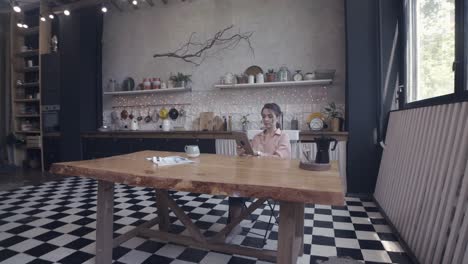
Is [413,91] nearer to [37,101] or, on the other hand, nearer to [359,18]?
[359,18]

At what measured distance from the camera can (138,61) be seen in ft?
19.1

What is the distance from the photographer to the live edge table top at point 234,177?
1.16 meters

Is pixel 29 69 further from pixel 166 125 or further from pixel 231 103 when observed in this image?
pixel 231 103

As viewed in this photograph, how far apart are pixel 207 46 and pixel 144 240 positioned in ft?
12.9

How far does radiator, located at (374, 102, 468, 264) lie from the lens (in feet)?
4.91

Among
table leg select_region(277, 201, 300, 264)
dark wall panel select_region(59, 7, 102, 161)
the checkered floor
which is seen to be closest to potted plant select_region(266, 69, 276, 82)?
the checkered floor

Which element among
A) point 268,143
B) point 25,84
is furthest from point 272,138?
point 25,84

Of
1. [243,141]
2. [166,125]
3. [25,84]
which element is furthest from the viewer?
[25,84]

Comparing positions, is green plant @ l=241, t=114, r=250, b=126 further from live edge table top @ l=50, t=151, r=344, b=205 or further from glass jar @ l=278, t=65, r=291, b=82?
live edge table top @ l=50, t=151, r=344, b=205

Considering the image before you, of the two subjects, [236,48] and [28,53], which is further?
[28,53]

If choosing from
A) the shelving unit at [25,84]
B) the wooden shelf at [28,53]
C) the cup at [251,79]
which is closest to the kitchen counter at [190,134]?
the cup at [251,79]

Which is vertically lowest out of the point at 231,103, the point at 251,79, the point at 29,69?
the point at 231,103

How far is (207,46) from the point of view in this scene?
5203mm

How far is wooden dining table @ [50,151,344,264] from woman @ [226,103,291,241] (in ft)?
1.18
